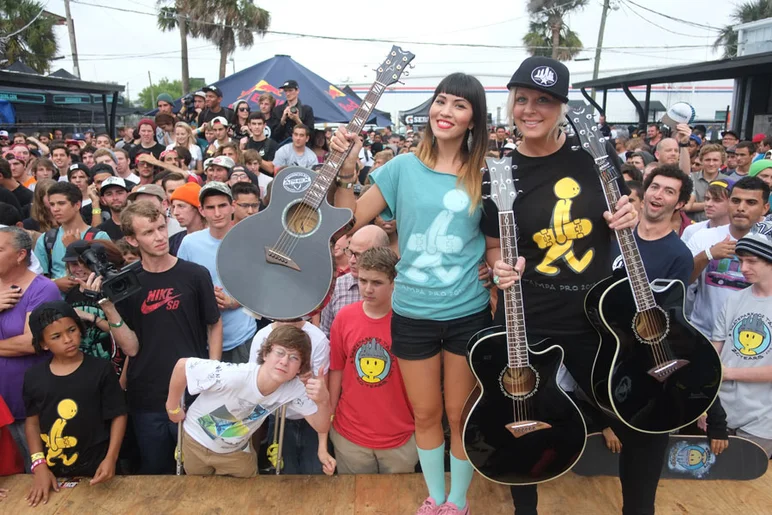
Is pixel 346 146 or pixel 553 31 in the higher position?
pixel 553 31

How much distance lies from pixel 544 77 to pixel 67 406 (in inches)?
115

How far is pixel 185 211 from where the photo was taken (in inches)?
172

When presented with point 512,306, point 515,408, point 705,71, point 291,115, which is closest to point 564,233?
point 512,306

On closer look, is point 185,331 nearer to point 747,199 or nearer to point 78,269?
point 78,269

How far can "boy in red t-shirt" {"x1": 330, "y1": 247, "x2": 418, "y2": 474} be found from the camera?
3033 millimetres

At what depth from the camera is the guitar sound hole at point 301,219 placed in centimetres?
Result: 230

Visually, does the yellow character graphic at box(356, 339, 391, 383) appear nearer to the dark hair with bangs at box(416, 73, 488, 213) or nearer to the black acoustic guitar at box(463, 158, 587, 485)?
the black acoustic guitar at box(463, 158, 587, 485)

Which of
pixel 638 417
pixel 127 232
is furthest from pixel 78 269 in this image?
pixel 638 417

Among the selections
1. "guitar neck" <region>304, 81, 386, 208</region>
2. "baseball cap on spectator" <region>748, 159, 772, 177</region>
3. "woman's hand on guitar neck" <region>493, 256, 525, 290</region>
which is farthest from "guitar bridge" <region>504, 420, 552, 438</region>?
"baseball cap on spectator" <region>748, 159, 772, 177</region>

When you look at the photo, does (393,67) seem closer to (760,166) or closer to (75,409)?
(75,409)

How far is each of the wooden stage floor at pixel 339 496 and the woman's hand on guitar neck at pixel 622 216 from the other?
5.28ft

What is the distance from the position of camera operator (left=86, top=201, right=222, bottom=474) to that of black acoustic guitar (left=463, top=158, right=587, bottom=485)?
1831 mm

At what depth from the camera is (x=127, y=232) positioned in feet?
11.3

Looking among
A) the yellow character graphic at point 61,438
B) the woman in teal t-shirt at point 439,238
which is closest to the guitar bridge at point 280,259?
the woman in teal t-shirt at point 439,238
